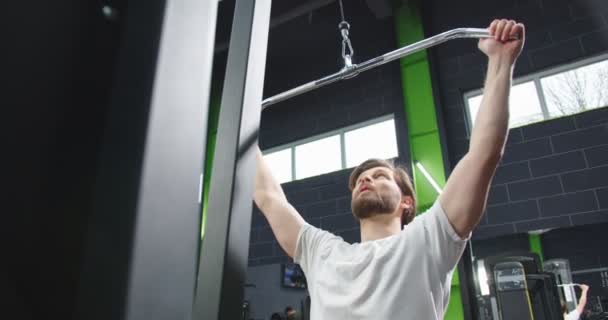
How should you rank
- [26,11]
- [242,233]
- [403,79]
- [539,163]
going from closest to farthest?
[26,11] → [242,233] → [539,163] → [403,79]

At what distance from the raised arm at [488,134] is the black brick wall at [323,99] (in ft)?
11.5

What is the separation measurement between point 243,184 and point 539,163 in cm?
417

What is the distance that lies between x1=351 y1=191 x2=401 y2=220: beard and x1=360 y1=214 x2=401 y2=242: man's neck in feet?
0.06

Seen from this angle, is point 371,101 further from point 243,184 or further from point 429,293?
point 243,184

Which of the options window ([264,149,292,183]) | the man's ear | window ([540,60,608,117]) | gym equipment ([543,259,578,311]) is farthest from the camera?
window ([264,149,292,183])

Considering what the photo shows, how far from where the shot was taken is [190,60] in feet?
0.65

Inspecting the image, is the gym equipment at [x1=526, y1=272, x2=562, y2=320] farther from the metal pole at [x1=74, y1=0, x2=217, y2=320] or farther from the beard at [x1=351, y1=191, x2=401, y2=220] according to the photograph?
the metal pole at [x1=74, y1=0, x2=217, y2=320]

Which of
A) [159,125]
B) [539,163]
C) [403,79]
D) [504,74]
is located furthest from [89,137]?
[403,79]

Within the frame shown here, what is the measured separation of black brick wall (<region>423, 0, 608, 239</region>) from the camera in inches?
142

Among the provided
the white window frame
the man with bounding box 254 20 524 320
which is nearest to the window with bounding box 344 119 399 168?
the white window frame

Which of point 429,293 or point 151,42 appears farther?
point 429,293

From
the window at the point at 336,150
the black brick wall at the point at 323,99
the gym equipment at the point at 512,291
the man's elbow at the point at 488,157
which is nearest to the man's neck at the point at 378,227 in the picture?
the man's elbow at the point at 488,157

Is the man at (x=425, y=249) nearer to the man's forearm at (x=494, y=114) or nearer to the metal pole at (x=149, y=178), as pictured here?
the man's forearm at (x=494, y=114)

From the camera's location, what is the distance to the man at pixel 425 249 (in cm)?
84
